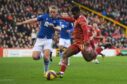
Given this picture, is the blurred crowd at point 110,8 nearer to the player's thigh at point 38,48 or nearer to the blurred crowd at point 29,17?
the blurred crowd at point 29,17

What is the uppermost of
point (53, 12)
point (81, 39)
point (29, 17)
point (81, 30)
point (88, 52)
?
point (53, 12)

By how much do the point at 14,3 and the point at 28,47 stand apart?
452 centimetres

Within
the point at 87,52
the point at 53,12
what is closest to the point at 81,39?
the point at 87,52

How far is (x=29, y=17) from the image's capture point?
3975 centimetres

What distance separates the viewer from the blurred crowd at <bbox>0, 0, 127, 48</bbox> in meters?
36.8

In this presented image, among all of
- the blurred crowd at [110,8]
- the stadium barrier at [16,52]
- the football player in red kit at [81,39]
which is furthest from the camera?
the blurred crowd at [110,8]

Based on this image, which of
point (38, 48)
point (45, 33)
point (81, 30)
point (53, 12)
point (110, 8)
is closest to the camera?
point (81, 30)

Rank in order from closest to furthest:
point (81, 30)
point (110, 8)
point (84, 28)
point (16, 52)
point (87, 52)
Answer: point (84, 28)
point (87, 52)
point (81, 30)
point (16, 52)
point (110, 8)

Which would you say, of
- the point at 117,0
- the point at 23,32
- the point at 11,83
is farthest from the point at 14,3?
the point at 11,83

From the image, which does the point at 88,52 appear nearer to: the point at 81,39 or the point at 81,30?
the point at 81,39

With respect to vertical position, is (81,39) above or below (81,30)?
below

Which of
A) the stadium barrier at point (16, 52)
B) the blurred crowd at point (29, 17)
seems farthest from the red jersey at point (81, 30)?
the stadium barrier at point (16, 52)

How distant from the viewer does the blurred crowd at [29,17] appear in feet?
121

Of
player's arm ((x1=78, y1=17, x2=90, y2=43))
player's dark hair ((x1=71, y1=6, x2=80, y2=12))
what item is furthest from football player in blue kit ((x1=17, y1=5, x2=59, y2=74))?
player's arm ((x1=78, y1=17, x2=90, y2=43))
